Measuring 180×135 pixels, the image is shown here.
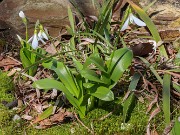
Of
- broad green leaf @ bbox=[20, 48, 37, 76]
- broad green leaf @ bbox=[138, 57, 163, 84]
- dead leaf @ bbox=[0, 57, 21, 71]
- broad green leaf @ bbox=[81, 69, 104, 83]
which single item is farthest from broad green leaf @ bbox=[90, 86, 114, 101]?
dead leaf @ bbox=[0, 57, 21, 71]

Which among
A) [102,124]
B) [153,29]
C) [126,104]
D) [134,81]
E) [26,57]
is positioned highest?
[153,29]

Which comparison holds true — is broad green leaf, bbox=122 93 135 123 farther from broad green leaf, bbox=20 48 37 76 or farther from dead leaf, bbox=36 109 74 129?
broad green leaf, bbox=20 48 37 76

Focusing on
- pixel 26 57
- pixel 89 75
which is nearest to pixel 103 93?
pixel 89 75

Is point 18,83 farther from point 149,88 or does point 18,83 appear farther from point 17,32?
point 149,88

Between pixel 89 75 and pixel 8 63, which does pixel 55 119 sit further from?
pixel 8 63

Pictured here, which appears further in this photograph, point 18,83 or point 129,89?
point 18,83

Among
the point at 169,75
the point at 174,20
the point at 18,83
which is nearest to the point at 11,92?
the point at 18,83
